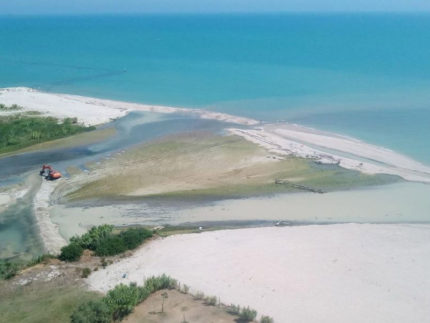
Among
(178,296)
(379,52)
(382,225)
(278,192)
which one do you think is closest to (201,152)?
(278,192)

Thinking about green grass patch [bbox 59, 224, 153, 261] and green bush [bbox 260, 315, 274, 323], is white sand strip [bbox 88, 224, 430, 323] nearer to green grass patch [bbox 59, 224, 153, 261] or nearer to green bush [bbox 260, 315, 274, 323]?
green bush [bbox 260, 315, 274, 323]

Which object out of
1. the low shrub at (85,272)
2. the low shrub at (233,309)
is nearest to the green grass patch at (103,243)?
the low shrub at (85,272)

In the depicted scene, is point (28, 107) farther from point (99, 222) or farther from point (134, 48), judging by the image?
point (134, 48)

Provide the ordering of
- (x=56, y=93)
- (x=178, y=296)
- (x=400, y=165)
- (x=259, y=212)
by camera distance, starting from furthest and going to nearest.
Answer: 1. (x=56, y=93)
2. (x=400, y=165)
3. (x=259, y=212)
4. (x=178, y=296)

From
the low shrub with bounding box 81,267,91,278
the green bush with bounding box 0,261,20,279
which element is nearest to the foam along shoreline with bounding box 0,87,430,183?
the low shrub with bounding box 81,267,91,278

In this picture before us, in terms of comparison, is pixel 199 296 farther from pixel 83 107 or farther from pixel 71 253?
pixel 83 107

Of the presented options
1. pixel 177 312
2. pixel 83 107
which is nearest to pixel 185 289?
pixel 177 312
